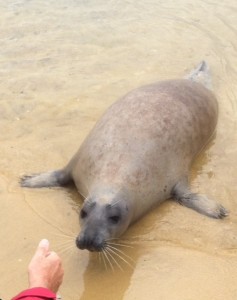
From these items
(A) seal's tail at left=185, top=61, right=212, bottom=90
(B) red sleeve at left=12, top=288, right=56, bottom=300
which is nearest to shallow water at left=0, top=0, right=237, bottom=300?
(A) seal's tail at left=185, top=61, right=212, bottom=90

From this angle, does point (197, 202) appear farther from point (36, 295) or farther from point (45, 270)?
point (36, 295)

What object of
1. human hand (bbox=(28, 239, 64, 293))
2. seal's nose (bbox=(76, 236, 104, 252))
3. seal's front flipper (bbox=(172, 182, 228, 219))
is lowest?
seal's front flipper (bbox=(172, 182, 228, 219))

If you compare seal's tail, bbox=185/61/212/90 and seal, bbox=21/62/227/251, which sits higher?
seal, bbox=21/62/227/251

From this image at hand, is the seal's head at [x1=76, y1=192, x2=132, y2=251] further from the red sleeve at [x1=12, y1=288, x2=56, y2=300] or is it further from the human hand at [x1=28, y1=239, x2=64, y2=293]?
the red sleeve at [x1=12, y1=288, x2=56, y2=300]

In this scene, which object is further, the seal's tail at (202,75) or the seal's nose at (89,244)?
the seal's tail at (202,75)

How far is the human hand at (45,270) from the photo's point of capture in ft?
8.45

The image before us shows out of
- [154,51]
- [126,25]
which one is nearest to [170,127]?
[154,51]

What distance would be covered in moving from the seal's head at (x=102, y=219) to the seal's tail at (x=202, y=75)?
260 cm

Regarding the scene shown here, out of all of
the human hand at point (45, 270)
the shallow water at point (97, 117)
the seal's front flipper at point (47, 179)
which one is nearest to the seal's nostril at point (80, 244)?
the shallow water at point (97, 117)

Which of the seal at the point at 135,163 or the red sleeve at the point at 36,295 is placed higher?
the red sleeve at the point at 36,295

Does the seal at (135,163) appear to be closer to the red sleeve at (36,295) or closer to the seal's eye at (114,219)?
the seal's eye at (114,219)

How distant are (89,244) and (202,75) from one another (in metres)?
3.45

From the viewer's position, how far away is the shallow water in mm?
3734

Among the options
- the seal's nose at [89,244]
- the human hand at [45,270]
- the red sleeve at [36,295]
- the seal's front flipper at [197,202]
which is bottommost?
the seal's front flipper at [197,202]
